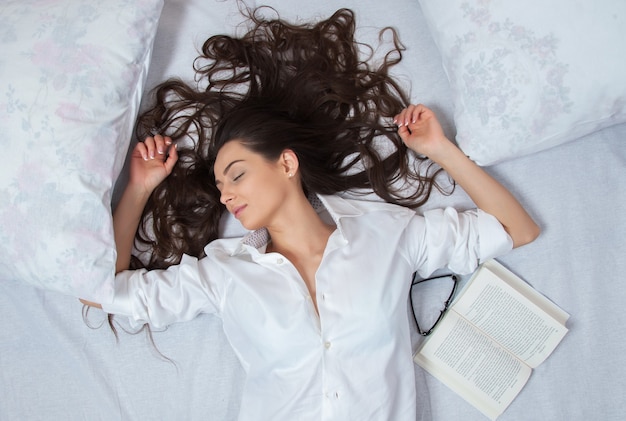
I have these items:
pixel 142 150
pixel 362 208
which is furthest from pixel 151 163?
pixel 362 208

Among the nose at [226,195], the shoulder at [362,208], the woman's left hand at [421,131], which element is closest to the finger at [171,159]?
the nose at [226,195]

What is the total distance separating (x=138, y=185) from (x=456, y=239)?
104 cm

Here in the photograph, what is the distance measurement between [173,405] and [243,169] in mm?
804

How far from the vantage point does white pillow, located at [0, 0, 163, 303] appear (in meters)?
1.61

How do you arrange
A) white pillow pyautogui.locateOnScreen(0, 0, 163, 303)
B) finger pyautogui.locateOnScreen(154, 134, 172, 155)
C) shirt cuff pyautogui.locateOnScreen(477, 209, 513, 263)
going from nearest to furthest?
white pillow pyautogui.locateOnScreen(0, 0, 163, 303) < shirt cuff pyautogui.locateOnScreen(477, 209, 513, 263) < finger pyautogui.locateOnScreen(154, 134, 172, 155)

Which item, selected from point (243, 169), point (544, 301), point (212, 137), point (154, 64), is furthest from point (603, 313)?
point (154, 64)

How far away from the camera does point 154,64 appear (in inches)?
78.5

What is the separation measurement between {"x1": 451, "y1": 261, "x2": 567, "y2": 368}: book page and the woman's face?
0.71m

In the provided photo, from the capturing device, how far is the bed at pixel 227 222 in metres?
1.63

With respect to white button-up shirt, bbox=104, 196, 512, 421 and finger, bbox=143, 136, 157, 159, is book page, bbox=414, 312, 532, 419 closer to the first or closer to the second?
white button-up shirt, bbox=104, 196, 512, 421

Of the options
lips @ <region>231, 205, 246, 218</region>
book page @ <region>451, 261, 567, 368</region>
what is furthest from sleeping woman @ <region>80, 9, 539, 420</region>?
book page @ <region>451, 261, 567, 368</region>

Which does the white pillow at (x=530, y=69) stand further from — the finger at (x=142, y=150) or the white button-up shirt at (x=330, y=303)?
the finger at (x=142, y=150)

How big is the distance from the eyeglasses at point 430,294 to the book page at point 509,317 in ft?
0.14

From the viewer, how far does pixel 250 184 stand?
1.66 meters
